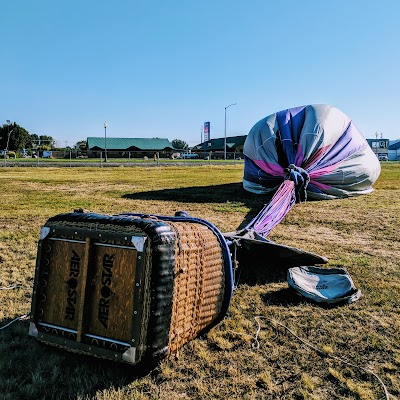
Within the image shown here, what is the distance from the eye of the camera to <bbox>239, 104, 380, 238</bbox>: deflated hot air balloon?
7.93 m

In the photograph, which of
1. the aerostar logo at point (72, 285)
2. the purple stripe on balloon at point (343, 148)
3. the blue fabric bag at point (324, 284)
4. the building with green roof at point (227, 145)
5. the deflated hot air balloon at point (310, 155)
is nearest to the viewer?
the aerostar logo at point (72, 285)

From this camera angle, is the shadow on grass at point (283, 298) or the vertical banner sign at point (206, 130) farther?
the vertical banner sign at point (206, 130)

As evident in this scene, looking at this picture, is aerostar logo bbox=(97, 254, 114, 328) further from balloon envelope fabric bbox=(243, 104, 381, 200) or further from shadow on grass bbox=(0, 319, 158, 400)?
balloon envelope fabric bbox=(243, 104, 381, 200)

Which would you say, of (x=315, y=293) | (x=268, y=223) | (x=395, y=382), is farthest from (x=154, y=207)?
(x=395, y=382)

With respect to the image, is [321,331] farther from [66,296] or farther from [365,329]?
[66,296]

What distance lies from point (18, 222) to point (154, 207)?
2.38 m

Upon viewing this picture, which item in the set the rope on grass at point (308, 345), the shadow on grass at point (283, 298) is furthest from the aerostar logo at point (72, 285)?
the shadow on grass at point (283, 298)

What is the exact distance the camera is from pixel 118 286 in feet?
6.93

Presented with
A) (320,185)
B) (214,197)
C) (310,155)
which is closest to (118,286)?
(310,155)

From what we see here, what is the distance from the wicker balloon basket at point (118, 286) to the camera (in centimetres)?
204

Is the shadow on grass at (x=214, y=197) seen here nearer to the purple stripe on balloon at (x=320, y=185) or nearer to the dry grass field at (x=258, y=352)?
the purple stripe on balloon at (x=320, y=185)

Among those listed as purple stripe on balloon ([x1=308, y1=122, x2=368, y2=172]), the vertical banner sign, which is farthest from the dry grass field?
the vertical banner sign

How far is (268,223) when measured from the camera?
16.0 feet

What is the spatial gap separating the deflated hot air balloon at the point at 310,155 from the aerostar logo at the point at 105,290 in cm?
552
